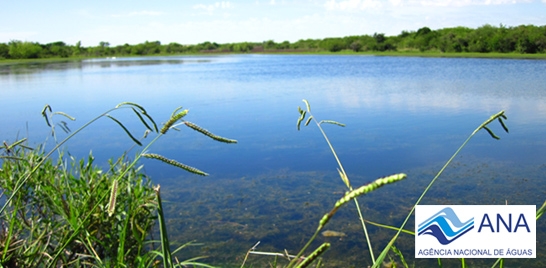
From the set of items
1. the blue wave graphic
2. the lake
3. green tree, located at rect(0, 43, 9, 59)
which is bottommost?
the lake

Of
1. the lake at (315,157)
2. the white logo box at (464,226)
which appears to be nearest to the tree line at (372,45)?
the lake at (315,157)

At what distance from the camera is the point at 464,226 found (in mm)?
1580

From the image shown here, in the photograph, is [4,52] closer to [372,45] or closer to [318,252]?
[372,45]

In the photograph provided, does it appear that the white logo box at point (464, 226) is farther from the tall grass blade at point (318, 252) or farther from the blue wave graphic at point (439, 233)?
the tall grass blade at point (318, 252)

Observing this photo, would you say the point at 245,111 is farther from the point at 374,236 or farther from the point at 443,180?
the point at 374,236

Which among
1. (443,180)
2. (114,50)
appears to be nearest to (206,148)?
(443,180)

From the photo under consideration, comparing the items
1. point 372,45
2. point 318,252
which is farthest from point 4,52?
point 318,252

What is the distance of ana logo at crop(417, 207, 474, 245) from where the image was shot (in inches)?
61.0

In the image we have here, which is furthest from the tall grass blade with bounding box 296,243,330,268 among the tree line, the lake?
the tree line

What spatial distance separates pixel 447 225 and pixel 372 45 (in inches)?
2012

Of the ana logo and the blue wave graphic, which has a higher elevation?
the ana logo

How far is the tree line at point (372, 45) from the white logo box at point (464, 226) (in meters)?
32.1

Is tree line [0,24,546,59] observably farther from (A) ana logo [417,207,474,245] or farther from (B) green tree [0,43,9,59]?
(A) ana logo [417,207,474,245]

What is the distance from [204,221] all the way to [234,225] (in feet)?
0.94
